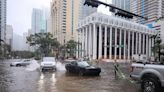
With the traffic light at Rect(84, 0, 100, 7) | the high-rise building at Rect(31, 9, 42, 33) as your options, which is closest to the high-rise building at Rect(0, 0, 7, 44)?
the high-rise building at Rect(31, 9, 42, 33)

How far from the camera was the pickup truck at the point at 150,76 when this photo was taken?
10.5 meters

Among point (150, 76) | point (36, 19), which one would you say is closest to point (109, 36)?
point (150, 76)

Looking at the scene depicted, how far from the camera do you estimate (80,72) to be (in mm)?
23172

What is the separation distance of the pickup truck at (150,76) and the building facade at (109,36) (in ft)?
232

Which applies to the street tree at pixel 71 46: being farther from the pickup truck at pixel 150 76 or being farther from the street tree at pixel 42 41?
the pickup truck at pixel 150 76

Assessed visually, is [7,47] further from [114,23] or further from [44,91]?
[44,91]

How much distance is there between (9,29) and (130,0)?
161911 mm

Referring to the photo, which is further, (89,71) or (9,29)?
(9,29)

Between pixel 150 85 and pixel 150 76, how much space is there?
372 millimetres

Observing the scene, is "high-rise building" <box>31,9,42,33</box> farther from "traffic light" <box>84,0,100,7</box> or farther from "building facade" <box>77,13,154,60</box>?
"traffic light" <box>84,0,100,7</box>

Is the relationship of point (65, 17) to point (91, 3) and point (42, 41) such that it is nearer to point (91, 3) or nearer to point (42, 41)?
point (42, 41)

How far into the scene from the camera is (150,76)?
11.0 metres

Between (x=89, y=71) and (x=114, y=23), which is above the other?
(x=114, y=23)

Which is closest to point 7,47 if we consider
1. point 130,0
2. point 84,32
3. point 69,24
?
point 69,24
